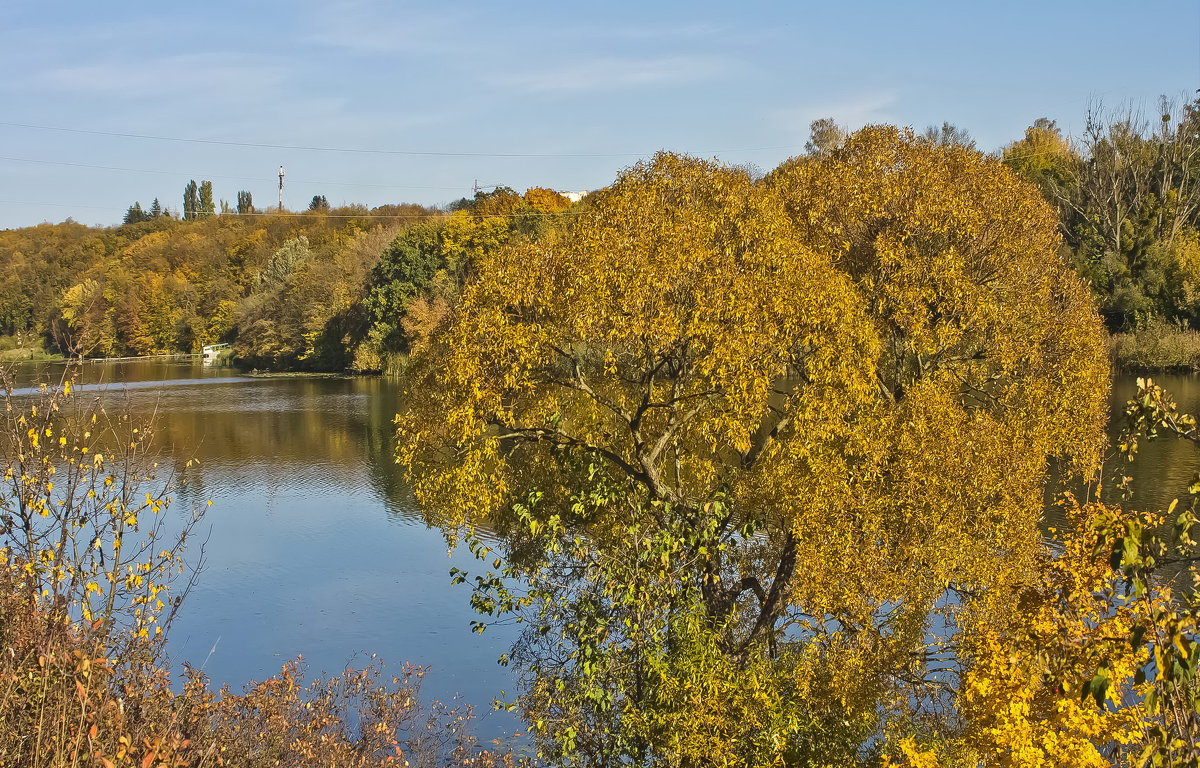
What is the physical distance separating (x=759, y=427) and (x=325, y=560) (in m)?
15.0

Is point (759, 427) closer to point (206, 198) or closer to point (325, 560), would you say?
point (325, 560)

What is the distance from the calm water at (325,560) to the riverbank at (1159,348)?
606 centimetres

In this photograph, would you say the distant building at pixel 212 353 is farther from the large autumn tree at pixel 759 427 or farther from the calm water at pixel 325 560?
the large autumn tree at pixel 759 427

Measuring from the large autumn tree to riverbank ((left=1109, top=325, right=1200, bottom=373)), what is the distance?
41.8 m

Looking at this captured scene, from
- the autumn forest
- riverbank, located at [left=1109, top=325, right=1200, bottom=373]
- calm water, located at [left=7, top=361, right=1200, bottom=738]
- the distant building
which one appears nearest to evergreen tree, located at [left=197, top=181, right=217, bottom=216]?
the distant building

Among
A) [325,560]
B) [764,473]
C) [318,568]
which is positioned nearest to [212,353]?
[325,560]

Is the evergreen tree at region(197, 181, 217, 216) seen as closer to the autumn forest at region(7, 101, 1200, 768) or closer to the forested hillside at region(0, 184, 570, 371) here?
the forested hillside at region(0, 184, 570, 371)

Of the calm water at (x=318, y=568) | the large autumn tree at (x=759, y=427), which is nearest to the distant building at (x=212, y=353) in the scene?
the calm water at (x=318, y=568)

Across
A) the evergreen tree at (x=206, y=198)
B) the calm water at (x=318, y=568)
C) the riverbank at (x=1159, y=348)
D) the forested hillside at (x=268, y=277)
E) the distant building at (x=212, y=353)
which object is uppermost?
the evergreen tree at (x=206, y=198)

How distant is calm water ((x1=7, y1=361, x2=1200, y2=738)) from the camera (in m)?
19.8

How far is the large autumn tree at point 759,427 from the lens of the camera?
1288 cm

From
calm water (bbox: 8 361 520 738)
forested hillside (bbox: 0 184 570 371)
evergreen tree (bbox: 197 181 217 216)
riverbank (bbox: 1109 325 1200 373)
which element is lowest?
calm water (bbox: 8 361 520 738)

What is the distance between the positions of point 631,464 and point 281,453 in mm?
27708

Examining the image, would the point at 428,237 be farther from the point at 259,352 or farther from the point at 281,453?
the point at 281,453
